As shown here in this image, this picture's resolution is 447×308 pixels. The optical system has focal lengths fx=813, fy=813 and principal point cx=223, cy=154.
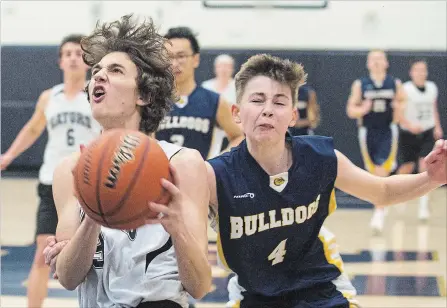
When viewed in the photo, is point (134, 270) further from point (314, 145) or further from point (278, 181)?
point (314, 145)

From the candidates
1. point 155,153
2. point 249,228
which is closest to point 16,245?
point 249,228

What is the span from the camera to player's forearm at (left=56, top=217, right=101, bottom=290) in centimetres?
262


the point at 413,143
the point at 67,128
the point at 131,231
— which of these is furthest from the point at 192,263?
the point at 413,143

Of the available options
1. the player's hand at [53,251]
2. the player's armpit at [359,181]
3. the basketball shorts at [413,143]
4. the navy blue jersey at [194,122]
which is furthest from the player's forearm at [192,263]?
the basketball shorts at [413,143]

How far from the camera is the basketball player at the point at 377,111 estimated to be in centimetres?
1062

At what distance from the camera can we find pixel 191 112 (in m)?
6.07

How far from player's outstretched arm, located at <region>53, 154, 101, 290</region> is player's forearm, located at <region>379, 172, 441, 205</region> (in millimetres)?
1448

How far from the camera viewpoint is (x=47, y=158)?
6406mm

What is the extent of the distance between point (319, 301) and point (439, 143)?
851mm

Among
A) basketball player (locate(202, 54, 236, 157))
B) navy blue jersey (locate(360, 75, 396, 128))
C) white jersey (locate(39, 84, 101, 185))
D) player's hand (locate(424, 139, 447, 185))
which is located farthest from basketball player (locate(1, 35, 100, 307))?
navy blue jersey (locate(360, 75, 396, 128))

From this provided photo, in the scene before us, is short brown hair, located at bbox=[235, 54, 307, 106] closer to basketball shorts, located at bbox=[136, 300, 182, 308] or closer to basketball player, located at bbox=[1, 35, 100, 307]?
basketball shorts, located at bbox=[136, 300, 182, 308]

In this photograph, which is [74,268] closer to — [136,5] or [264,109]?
[264,109]

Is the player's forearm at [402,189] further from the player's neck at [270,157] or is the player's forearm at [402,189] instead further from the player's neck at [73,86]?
the player's neck at [73,86]

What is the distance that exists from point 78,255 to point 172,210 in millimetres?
449
